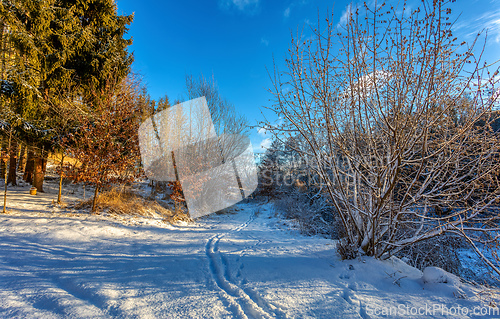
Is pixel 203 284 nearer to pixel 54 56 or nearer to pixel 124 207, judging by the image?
pixel 124 207

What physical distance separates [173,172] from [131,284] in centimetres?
843

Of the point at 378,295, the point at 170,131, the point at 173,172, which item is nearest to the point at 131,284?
the point at 378,295

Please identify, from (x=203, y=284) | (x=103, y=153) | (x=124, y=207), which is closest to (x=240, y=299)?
(x=203, y=284)

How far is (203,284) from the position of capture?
→ 2.69m

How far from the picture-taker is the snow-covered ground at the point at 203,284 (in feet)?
6.84

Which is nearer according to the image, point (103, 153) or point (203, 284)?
point (203, 284)

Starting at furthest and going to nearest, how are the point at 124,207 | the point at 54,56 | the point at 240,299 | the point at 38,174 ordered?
the point at 38,174
the point at 54,56
the point at 124,207
the point at 240,299

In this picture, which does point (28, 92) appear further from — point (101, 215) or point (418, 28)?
point (418, 28)

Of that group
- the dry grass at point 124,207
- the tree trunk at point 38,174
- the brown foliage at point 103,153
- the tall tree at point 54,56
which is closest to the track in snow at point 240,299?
the brown foliage at point 103,153

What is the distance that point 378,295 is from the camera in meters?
2.46

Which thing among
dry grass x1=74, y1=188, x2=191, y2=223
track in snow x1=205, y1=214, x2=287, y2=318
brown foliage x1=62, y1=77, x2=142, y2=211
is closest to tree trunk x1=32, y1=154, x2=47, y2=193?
dry grass x1=74, y1=188, x2=191, y2=223

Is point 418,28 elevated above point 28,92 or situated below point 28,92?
below

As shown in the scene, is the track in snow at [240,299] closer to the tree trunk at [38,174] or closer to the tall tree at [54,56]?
the tall tree at [54,56]

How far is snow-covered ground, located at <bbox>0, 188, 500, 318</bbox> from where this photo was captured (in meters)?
2.08
